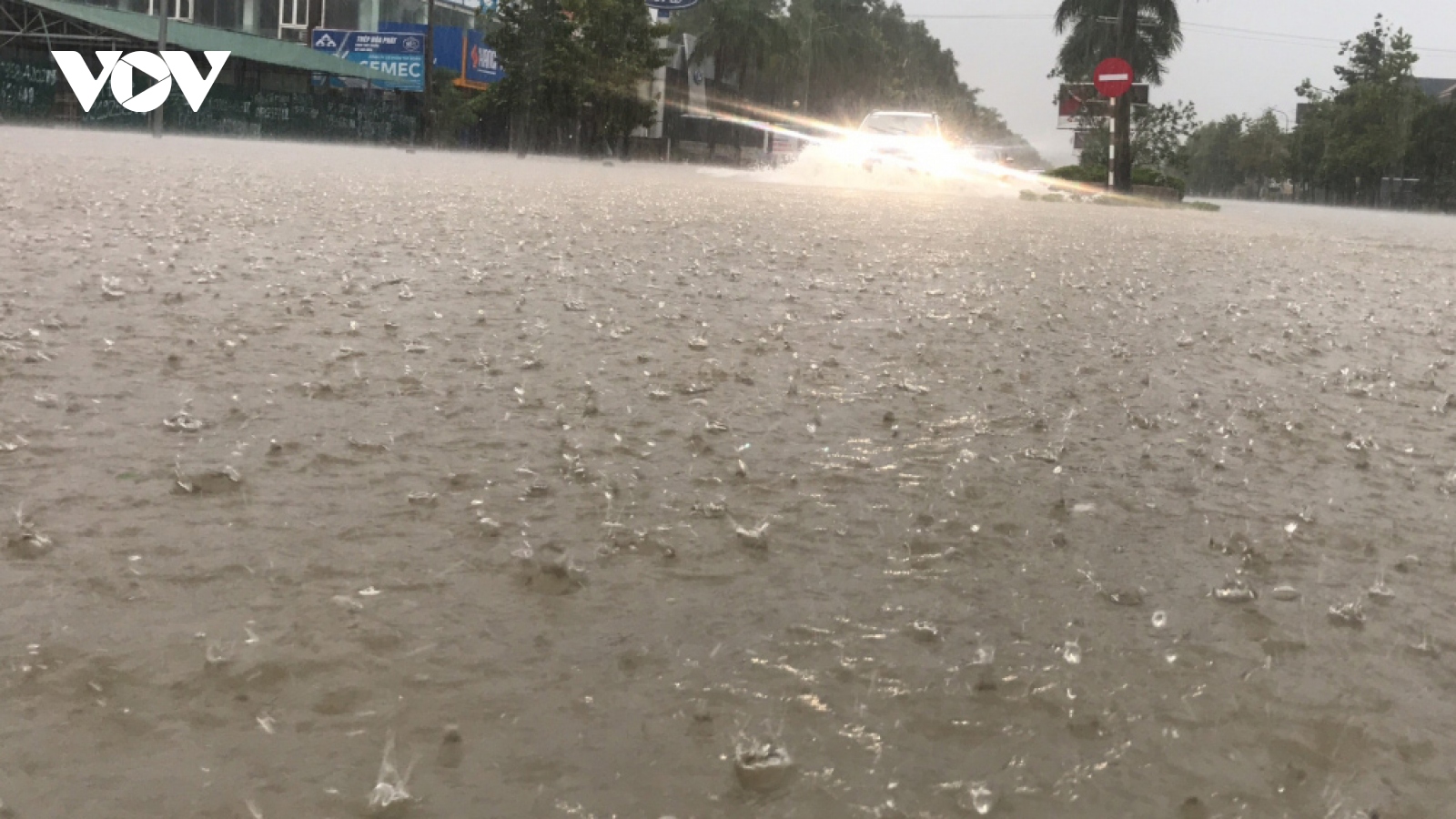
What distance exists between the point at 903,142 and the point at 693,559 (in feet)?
78.5

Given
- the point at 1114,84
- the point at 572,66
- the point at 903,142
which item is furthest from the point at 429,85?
the point at 1114,84

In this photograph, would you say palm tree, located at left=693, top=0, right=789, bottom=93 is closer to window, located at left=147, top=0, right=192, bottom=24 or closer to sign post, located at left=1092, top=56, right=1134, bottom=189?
window, located at left=147, top=0, right=192, bottom=24

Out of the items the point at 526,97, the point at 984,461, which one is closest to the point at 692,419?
the point at 984,461

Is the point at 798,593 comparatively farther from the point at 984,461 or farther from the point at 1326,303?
the point at 1326,303

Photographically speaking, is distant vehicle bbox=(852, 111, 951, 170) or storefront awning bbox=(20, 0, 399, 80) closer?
distant vehicle bbox=(852, 111, 951, 170)

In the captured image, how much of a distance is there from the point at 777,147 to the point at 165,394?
46470mm

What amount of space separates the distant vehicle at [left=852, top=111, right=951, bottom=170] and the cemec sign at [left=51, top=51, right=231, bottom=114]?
20289mm

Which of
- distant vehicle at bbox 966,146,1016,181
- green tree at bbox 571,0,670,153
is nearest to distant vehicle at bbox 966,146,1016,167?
distant vehicle at bbox 966,146,1016,181

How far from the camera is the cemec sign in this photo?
39.5 metres

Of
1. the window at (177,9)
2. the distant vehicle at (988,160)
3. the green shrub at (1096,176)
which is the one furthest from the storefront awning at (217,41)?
the green shrub at (1096,176)

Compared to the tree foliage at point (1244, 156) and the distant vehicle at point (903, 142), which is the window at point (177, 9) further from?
the tree foliage at point (1244, 156)

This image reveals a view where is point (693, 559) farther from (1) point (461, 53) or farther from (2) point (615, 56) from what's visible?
(1) point (461, 53)

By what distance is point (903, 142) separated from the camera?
25828 millimetres

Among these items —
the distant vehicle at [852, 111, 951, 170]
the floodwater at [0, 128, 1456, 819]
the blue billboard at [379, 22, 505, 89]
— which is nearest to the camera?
the floodwater at [0, 128, 1456, 819]
